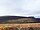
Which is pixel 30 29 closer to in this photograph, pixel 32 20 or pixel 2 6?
pixel 32 20

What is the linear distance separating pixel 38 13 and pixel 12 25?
0.39 meters

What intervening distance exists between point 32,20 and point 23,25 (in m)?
0.14

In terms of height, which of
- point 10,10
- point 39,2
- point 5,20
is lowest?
point 5,20

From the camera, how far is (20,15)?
141cm

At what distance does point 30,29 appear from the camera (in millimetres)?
1378

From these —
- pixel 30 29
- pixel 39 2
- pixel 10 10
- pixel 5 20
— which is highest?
pixel 39 2

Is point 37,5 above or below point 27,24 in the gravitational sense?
above

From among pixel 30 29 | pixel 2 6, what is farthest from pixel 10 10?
pixel 30 29

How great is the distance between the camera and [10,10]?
4.60 ft

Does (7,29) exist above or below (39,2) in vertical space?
below

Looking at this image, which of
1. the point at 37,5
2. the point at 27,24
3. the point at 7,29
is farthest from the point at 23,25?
the point at 37,5

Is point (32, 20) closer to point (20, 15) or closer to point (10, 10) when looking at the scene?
point (20, 15)

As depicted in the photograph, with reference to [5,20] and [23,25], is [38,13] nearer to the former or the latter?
[23,25]

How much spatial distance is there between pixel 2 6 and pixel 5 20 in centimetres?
20
